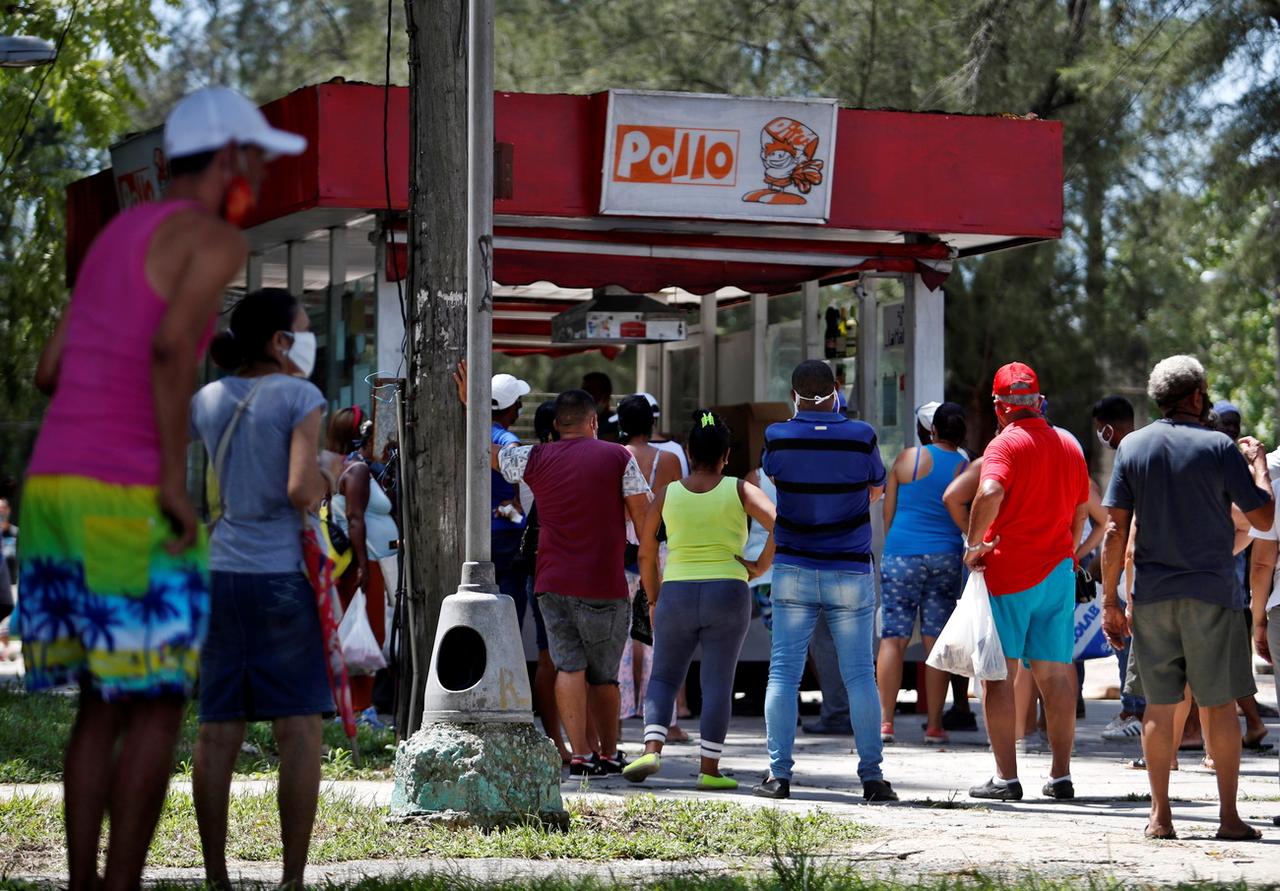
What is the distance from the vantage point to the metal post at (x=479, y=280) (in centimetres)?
789

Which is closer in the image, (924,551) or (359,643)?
(359,643)

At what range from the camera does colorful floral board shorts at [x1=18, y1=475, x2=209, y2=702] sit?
4.68 m

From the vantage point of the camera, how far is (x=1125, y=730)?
11.6 metres

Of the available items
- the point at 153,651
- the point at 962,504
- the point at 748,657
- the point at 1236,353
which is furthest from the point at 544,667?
the point at 1236,353

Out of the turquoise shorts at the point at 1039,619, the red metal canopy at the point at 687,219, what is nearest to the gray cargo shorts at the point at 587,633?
the turquoise shorts at the point at 1039,619

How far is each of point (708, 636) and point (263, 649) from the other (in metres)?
3.81

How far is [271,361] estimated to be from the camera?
5.77m

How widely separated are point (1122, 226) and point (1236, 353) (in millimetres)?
28132

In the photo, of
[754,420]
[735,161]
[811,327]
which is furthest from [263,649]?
[811,327]

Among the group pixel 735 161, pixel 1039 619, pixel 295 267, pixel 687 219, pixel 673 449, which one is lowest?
pixel 1039 619

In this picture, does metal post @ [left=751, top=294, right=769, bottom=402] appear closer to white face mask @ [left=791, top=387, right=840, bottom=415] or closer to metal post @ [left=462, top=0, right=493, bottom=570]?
white face mask @ [left=791, top=387, right=840, bottom=415]

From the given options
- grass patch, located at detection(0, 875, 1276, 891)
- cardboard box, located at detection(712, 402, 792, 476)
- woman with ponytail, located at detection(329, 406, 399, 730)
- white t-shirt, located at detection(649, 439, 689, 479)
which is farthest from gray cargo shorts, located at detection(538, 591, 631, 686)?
cardboard box, located at detection(712, 402, 792, 476)

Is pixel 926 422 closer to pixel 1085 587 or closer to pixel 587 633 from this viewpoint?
pixel 1085 587

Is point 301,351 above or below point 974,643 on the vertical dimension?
above
